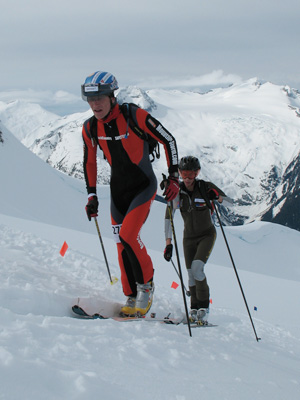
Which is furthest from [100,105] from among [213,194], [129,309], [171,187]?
[129,309]

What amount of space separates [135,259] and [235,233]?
5432 centimetres

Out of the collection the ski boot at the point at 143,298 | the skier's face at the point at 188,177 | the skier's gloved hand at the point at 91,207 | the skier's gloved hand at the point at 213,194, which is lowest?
the ski boot at the point at 143,298

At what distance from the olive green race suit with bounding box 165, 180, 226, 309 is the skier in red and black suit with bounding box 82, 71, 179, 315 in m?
1.39

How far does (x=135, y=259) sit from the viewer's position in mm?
5605

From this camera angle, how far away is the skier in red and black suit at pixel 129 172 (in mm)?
5441

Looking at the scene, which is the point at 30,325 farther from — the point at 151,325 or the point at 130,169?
the point at 130,169

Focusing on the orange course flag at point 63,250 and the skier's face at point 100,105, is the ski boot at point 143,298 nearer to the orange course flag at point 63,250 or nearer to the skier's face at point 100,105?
the skier's face at point 100,105

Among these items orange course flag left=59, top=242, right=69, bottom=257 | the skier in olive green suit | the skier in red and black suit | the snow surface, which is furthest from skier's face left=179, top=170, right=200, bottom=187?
orange course flag left=59, top=242, right=69, bottom=257

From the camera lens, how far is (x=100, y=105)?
543cm

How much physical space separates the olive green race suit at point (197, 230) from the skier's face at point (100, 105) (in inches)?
90.1

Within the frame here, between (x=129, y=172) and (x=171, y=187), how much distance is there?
26.5 inches

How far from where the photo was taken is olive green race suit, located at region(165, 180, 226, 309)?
6.99 m

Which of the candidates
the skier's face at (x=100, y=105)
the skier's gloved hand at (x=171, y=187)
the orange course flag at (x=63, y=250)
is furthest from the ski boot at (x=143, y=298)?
the orange course flag at (x=63, y=250)

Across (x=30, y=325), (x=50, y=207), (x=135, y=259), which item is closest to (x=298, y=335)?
(x=135, y=259)
